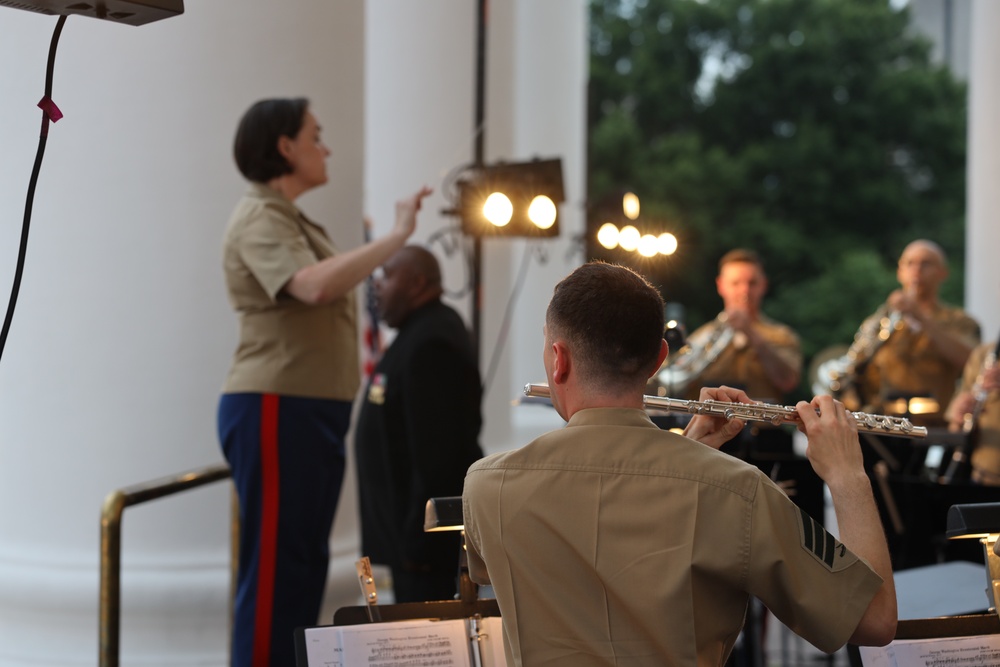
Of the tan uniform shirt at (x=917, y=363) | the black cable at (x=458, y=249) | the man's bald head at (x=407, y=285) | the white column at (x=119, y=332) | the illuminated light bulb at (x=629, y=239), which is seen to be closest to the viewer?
the white column at (x=119, y=332)

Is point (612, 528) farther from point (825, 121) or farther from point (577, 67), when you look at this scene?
point (825, 121)

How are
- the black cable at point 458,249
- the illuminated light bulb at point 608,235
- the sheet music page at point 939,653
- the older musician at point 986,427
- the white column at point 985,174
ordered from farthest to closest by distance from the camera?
the white column at point 985,174 → the black cable at point 458,249 → the illuminated light bulb at point 608,235 → the older musician at point 986,427 → the sheet music page at point 939,653

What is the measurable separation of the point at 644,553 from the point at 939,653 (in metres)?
Result: 0.76

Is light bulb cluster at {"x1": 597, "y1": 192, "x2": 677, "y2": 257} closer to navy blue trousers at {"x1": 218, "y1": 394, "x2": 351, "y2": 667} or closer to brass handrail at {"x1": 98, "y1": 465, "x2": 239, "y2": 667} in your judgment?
navy blue trousers at {"x1": 218, "y1": 394, "x2": 351, "y2": 667}

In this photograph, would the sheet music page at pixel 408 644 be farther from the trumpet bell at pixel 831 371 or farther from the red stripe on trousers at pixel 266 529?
the trumpet bell at pixel 831 371

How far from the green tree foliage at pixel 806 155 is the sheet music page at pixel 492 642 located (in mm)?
18831

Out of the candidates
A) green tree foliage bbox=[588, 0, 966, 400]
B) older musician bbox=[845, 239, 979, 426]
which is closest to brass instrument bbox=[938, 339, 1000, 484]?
older musician bbox=[845, 239, 979, 426]

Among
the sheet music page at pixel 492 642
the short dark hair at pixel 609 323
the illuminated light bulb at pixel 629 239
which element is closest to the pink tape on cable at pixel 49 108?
the short dark hair at pixel 609 323

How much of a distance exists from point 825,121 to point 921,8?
303 cm

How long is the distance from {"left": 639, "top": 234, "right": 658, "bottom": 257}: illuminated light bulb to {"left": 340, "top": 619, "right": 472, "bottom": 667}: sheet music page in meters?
2.78

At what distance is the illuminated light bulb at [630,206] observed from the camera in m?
5.16

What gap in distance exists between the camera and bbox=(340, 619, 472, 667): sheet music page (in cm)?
220

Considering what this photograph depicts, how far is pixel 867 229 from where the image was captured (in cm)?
2159

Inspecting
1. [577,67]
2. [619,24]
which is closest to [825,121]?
[619,24]
